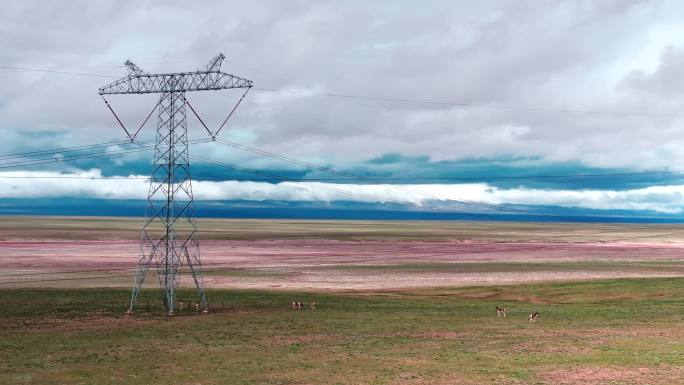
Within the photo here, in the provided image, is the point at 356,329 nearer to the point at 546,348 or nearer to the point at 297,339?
the point at 297,339

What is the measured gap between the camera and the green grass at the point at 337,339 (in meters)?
31.4

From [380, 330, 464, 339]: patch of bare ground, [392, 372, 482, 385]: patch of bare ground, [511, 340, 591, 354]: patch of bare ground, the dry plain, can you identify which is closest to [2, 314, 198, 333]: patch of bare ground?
the dry plain

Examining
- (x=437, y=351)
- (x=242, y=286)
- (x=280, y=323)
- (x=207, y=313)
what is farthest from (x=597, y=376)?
(x=242, y=286)

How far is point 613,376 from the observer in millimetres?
30281

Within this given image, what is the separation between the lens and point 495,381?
2961cm

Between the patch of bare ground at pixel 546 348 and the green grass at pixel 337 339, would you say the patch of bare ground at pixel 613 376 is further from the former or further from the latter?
the patch of bare ground at pixel 546 348

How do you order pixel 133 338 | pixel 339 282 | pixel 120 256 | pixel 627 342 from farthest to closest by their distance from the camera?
pixel 120 256 < pixel 339 282 < pixel 133 338 < pixel 627 342

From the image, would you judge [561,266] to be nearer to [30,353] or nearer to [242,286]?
[242,286]

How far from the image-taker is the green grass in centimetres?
3144

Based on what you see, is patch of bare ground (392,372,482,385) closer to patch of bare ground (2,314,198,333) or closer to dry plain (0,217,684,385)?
dry plain (0,217,684,385)

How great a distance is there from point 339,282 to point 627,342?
4281 cm

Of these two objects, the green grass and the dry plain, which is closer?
the green grass

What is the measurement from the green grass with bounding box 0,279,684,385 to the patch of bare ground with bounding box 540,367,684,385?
19 centimetres

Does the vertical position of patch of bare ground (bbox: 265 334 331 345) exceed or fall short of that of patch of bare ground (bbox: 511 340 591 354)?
it falls short
